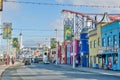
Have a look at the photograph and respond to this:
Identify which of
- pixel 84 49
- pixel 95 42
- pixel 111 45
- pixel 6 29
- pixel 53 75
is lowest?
pixel 53 75

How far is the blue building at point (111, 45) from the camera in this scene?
6519cm

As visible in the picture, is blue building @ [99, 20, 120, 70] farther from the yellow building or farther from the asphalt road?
the asphalt road

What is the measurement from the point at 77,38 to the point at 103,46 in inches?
1410

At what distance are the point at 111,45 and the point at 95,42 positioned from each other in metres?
14.8

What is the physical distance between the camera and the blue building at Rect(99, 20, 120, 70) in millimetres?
65188

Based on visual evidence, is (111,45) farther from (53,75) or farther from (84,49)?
(84,49)

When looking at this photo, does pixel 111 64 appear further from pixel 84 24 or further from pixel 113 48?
pixel 84 24

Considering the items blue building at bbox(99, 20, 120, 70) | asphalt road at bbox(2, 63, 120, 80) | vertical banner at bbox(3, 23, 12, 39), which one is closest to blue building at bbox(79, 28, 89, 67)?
blue building at bbox(99, 20, 120, 70)

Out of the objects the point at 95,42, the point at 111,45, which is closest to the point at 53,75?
the point at 111,45

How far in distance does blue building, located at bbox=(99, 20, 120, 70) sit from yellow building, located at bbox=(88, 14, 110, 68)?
3.09 m

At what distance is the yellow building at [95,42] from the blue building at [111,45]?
10.1 ft

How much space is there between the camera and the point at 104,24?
254 ft

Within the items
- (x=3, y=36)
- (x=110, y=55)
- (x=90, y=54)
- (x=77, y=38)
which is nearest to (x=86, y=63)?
(x=90, y=54)

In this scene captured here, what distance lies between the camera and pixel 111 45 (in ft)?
225
